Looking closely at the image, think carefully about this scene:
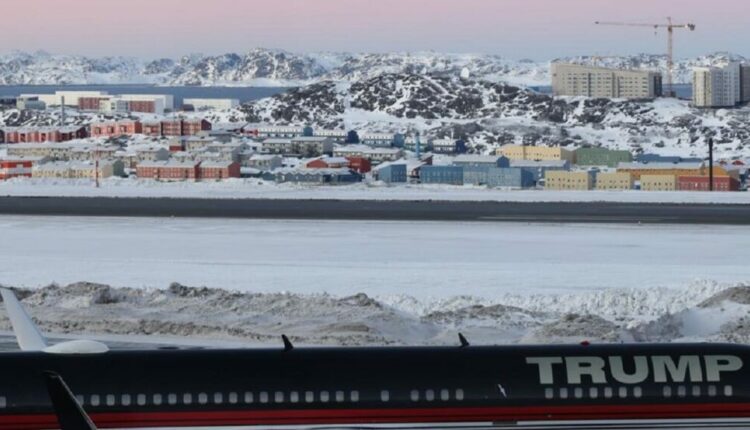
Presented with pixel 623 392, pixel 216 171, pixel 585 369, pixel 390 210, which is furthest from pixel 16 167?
pixel 623 392

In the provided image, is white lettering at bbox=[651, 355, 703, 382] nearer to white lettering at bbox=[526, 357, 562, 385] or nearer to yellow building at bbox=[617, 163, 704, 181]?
white lettering at bbox=[526, 357, 562, 385]

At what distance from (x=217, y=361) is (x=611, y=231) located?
4821 cm

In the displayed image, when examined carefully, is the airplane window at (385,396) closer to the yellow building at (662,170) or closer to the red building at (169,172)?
the yellow building at (662,170)

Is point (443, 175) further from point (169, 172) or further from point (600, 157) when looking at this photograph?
point (600, 157)

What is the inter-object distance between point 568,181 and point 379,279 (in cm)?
7476

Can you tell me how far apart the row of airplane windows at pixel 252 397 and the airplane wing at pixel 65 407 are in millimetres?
2175

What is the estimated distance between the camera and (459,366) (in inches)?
760

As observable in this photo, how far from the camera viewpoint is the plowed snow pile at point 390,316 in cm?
3534

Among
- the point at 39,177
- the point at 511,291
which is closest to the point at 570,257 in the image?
the point at 511,291

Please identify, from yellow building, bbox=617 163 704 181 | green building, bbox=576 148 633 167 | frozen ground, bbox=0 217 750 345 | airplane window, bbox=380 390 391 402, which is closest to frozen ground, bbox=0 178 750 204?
yellow building, bbox=617 163 704 181

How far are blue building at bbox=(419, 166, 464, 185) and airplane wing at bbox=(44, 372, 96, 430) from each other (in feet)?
356

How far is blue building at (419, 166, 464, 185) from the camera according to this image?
12572 cm

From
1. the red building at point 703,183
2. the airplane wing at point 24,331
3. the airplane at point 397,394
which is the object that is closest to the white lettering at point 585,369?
the airplane at point 397,394

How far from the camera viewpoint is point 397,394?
19062 millimetres
